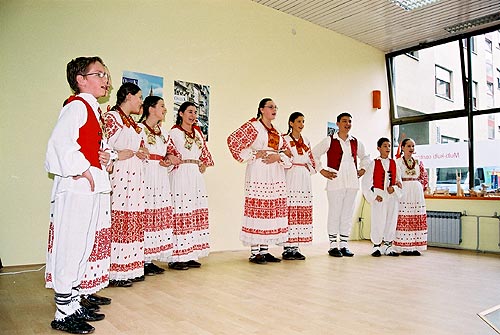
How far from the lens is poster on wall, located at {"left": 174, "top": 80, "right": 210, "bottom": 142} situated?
202 inches

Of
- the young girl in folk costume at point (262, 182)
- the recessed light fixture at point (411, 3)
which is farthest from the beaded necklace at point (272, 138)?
the recessed light fixture at point (411, 3)

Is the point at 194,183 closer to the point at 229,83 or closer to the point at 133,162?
the point at 133,162

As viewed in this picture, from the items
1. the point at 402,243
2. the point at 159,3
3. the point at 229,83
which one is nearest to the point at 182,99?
the point at 229,83

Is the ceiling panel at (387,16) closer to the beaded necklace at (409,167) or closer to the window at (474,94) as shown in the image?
the window at (474,94)

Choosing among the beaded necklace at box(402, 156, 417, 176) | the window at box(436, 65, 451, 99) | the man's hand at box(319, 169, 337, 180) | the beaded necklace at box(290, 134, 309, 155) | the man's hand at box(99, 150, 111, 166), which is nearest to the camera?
the man's hand at box(99, 150, 111, 166)

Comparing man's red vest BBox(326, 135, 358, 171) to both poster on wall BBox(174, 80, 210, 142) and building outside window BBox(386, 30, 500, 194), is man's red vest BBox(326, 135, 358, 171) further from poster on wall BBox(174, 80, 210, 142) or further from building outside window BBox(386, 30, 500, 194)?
building outside window BBox(386, 30, 500, 194)

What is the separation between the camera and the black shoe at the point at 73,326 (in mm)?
2193

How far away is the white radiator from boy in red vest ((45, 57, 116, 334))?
18.3ft

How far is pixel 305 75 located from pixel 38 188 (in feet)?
13.9

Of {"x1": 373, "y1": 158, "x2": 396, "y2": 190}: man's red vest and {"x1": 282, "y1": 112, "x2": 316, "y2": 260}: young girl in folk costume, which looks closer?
{"x1": 282, "y1": 112, "x2": 316, "y2": 260}: young girl in folk costume

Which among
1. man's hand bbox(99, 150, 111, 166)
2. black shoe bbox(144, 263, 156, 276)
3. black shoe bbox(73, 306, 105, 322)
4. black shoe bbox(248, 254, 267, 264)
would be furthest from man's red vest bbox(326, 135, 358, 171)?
black shoe bbox(73, 306, 105, 322)

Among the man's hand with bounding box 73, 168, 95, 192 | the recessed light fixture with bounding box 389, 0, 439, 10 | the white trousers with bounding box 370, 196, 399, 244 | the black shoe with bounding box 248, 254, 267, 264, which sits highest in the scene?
the recessed light fixture with bounding box 389, 0, 439, 10

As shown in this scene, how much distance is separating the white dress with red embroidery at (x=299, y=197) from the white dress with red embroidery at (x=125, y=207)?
1949mm

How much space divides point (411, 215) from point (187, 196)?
10.3ft
